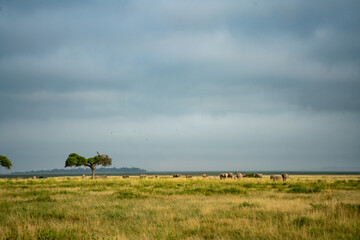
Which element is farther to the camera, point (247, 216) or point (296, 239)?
point (247, 216)

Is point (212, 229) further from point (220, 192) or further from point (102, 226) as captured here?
point (220, 192)

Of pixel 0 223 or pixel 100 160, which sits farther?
pixel 100 160

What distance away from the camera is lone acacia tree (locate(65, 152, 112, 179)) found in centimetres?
7269

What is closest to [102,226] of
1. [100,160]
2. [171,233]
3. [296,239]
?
[171,233]

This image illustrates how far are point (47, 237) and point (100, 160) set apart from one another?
2789 inches

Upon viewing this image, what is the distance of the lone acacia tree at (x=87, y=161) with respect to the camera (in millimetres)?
72688

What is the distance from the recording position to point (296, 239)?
8055 mm

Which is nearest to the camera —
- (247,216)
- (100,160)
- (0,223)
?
(0,223)

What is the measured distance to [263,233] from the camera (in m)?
9.01

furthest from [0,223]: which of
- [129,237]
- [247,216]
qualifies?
[247,216]

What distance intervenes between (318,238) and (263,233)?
62.8 inches

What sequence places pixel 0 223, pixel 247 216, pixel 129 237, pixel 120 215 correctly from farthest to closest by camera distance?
pixel 120 215 → pixel 247 216 → pixel 0 223 → pixel 129 237

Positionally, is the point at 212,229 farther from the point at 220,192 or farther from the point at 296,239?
the point at 220,192

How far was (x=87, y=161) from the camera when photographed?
246 ft
